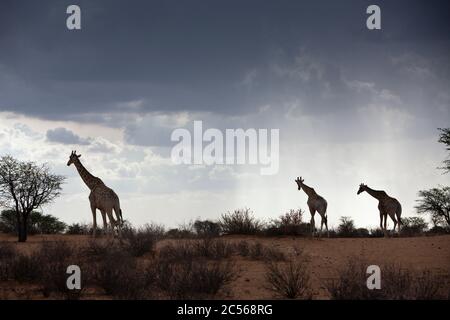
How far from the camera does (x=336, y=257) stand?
18844mm

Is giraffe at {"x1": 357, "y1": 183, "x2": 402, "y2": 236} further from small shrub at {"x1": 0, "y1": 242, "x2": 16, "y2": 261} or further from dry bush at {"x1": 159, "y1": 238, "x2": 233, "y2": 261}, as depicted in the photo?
small shrub at {"x1": 0, "y1": 242, "x2": 16, "y2": 261}

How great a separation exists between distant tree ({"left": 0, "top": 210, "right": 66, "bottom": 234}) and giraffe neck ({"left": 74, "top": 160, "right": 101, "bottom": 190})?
543 inches

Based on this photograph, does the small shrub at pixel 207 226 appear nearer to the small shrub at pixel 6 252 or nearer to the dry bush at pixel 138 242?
the dry bush at pixel 138 242

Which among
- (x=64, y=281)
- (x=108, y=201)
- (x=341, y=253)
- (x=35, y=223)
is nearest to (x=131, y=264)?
(x=64, y=281)

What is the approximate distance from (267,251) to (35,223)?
25914 mm

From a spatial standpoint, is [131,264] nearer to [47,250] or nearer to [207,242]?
[47,250]

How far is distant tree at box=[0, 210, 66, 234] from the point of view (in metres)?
35.9

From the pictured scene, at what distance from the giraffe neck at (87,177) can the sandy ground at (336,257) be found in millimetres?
2877

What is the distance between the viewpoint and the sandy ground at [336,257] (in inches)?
525

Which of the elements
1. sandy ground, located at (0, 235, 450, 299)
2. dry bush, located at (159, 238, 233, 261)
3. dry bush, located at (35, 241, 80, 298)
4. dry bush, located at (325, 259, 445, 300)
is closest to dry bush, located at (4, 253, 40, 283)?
dry bush, located at (35, 241, 80, 298)

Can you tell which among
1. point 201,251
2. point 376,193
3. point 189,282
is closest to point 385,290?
point 189,282

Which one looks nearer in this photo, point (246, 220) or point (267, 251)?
point (267, 251)
